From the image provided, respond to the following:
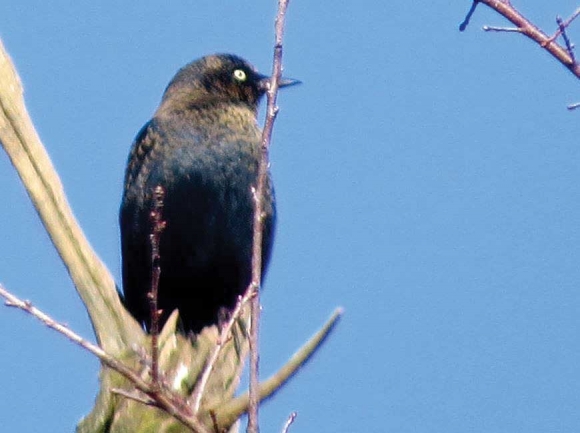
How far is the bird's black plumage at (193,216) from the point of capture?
6.19 m

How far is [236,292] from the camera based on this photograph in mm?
6355

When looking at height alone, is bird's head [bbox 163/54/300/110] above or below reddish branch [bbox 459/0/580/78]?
above

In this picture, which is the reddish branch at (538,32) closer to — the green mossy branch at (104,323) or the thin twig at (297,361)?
the thin twig at (297,361)

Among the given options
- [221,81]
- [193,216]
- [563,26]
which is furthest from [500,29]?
[221,81]

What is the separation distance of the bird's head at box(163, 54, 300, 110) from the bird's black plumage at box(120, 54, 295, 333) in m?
0.55

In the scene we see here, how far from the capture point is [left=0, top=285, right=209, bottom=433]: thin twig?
8.79ft

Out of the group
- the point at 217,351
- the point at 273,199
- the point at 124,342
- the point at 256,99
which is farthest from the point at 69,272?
the point at 256,99

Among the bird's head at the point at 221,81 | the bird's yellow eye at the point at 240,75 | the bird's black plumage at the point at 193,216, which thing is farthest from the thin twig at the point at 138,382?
the bird's yellow eye at the point at 240,75

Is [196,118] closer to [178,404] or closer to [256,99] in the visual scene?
[256,99]

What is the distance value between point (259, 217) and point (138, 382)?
0.51 metres

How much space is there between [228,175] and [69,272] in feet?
6.45

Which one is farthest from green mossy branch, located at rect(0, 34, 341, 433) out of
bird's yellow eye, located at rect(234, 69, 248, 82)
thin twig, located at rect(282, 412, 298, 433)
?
bird's yellow eye, located at rect(234, 69, 248, 82)

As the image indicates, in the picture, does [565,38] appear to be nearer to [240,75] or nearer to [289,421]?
[289,421]

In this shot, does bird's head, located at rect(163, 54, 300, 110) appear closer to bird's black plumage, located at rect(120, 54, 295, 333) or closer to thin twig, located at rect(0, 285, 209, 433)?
bird's black plumage, located at rect(120, 54, 295, 333)
